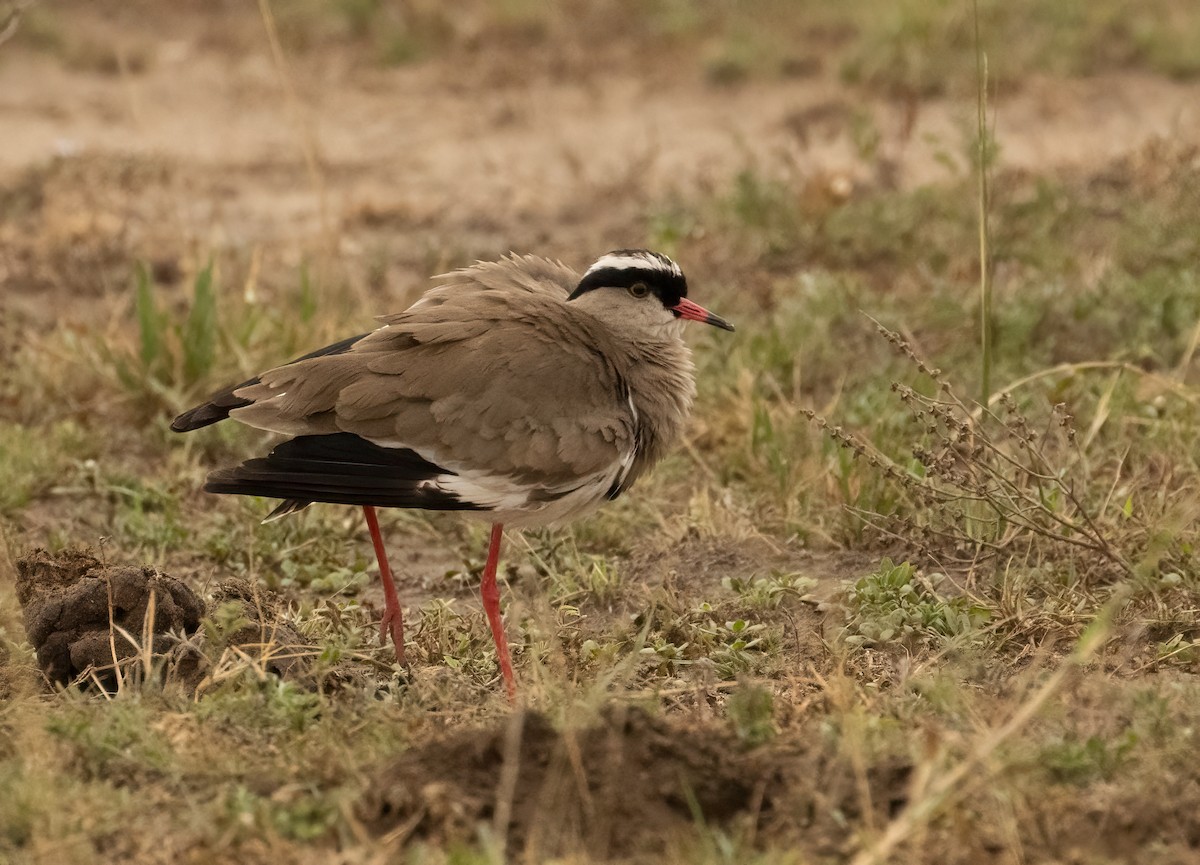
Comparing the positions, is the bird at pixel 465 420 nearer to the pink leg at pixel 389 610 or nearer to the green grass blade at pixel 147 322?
the pink leg at pixel 389 610

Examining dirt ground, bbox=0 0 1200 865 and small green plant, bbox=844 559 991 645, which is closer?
dirt ground, bbox=0 0 1200 865

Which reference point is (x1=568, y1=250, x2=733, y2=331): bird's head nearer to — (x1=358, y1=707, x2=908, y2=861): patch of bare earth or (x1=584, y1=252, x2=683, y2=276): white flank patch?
(x1=584, y1=252, x2=683, y2=276): white flank patch

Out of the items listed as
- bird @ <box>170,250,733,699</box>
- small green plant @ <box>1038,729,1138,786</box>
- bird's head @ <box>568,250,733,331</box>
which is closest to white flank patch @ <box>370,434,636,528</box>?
bird @ <box>170,250,733,699</box>

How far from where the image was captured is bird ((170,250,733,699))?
444 cm

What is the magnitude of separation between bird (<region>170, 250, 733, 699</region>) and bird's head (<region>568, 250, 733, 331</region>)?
0.19 meters

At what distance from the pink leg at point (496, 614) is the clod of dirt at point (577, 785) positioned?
71 centimetres

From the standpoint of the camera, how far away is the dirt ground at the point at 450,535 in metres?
3.46

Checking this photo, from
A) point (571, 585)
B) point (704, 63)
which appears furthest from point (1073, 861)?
point (704, 63)

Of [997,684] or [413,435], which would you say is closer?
[997,684]

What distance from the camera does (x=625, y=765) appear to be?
3.54 metres

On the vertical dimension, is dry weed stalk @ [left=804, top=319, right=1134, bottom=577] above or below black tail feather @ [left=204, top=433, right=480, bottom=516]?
below

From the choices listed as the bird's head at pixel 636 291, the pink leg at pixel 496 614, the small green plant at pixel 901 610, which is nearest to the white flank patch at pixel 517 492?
the pink leg at pixel 496 614

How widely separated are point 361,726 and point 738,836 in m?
1.03

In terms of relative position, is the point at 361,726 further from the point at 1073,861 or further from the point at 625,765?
the point at 1073,861
